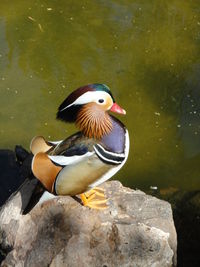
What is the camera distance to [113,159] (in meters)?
2.45

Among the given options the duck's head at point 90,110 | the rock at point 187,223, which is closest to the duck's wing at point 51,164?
the duck's head at point 90,110

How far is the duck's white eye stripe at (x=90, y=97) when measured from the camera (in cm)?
237

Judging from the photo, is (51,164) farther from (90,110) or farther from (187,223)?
(187,223)

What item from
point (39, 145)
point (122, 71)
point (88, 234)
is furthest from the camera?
point (122, 71)

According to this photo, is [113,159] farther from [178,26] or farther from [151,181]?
[178,26]

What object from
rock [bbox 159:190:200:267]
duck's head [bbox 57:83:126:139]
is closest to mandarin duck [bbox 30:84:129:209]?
duck's head [bbox 57:83:126:139]

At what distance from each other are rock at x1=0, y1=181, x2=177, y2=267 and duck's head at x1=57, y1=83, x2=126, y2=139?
1.53 feet

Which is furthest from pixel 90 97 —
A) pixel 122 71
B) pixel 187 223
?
pixel 122 71

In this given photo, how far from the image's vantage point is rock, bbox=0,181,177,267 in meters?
2.47

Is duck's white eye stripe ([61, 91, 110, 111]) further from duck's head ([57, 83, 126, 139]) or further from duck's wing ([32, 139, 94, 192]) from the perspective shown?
duck's wing ([32, 139, 94, 192])

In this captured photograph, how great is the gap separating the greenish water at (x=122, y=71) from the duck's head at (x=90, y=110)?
1019 millimetres

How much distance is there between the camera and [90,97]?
94.0 inches

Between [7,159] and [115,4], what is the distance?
229cm

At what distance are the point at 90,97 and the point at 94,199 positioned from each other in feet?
2.06
